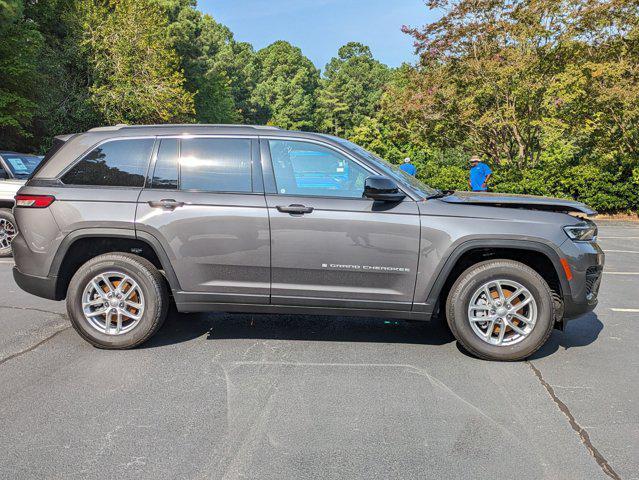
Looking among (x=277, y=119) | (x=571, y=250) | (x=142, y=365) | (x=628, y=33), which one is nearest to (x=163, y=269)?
(x=142, y=365)

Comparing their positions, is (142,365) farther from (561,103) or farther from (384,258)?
(561,103)

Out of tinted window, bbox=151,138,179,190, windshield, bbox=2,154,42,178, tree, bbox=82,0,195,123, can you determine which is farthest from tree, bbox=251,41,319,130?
tinted window, bbox=151,138,179,190

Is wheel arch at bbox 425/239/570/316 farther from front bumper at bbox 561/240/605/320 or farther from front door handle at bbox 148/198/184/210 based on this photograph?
front door handle at bbox 148/198/184/210

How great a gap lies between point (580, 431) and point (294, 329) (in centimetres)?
274

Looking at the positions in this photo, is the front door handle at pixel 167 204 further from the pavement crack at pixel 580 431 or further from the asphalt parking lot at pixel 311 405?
the pavement crack at pixel 580 431

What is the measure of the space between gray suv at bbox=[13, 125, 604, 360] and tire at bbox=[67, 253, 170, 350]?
0.01 metres

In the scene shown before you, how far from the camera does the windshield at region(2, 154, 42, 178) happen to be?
9.58 m

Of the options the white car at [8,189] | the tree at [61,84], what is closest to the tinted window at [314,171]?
the white car at [8,189]

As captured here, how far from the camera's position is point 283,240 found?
4.38m

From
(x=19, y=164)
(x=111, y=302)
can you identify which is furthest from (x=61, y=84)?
(x=111, y=302)

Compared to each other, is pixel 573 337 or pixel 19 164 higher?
pixel 19 164

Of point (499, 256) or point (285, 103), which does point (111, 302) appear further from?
point (285, 103)

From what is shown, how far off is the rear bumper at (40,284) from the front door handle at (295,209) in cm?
207

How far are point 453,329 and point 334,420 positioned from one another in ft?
4.94
